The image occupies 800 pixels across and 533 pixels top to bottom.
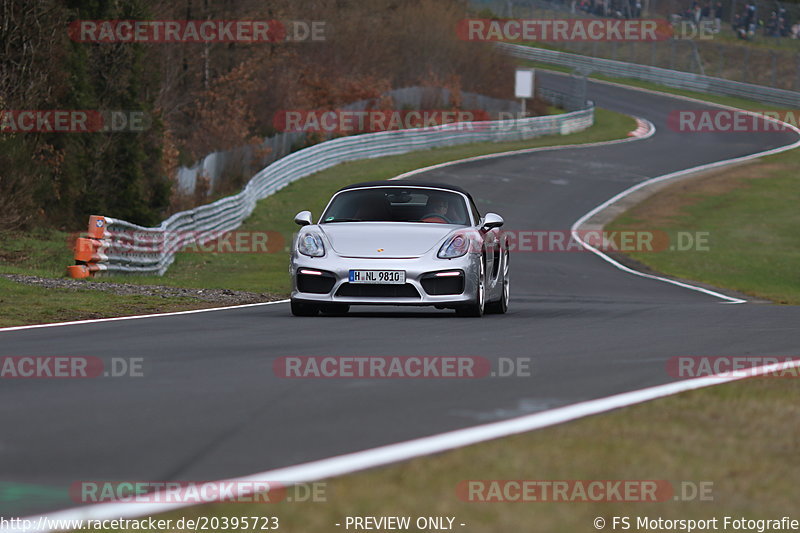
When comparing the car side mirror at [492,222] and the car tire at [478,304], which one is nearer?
the car tire at [478,304]

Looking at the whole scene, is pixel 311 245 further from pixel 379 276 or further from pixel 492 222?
pixel 492 222

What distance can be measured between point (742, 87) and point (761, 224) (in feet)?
140

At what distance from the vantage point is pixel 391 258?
1245 centimetres

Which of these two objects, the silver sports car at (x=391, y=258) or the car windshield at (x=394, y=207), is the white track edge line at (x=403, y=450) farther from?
the car windshield at (x=394, y=207)

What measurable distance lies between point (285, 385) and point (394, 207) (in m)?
6.71

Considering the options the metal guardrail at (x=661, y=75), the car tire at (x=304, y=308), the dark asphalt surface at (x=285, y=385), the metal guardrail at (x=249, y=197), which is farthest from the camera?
the metal guardrail at (x=661, y=75)

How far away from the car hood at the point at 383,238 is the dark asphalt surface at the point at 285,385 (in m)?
0.69

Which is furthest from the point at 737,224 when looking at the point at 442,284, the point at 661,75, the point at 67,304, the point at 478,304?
the point at 661,75

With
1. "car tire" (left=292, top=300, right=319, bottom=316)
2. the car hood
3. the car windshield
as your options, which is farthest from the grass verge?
"car tire" (left=292, top=300, right=319, bottom=316)

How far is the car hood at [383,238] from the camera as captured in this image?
41.2 ft

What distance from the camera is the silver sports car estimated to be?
12398 mm

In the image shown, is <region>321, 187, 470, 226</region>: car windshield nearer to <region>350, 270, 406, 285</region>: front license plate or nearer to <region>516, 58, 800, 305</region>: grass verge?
<region>350, 270, 406, 285</region>: front license plate

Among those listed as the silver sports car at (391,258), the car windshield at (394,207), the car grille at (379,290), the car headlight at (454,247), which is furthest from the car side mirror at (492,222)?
the car grille at (379,290)

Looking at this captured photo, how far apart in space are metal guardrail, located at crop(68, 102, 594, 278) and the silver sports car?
6656 millimetres
